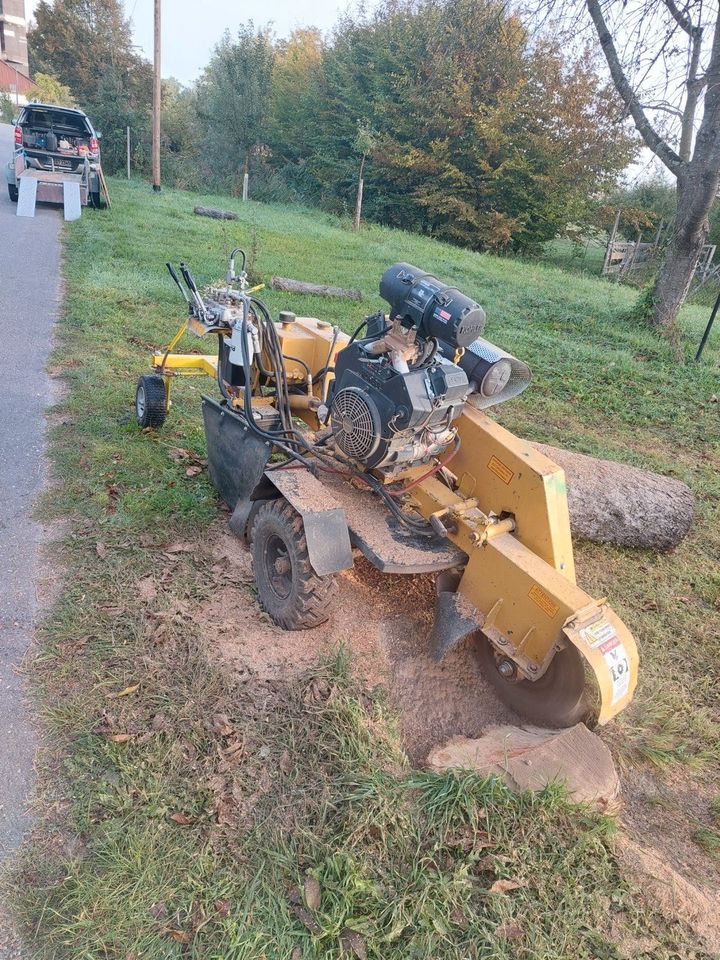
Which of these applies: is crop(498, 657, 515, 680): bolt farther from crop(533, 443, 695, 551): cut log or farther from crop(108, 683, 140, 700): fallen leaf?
crop(533, 443, 695, 551): cut log

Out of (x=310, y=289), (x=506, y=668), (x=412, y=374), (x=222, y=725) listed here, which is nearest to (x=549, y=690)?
(x=506, y=668)

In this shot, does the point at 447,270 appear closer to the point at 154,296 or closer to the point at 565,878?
the point at 154,296

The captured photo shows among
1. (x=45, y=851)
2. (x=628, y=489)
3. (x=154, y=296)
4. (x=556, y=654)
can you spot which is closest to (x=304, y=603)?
(x=556, y=654)

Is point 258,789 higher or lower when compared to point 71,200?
lower

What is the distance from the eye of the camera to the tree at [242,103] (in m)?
26.9

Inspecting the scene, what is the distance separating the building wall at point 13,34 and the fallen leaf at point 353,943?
6460 cm

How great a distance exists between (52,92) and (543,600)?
3829 centimetres

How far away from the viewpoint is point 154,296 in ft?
29.0

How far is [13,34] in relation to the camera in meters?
51.3

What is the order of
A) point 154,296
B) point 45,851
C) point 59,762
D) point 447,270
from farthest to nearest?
point 447,270 < point 154,296 < point 59,762 < point 45,851

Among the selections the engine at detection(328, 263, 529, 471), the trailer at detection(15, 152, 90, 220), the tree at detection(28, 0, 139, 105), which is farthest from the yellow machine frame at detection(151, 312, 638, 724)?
the tree at detection(28, 0, 139, 105)

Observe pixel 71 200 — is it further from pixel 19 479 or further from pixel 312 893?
pixel 312 893

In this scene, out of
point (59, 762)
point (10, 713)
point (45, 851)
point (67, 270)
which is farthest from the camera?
point (67, 270)

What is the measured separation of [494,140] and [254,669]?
67.0ft
